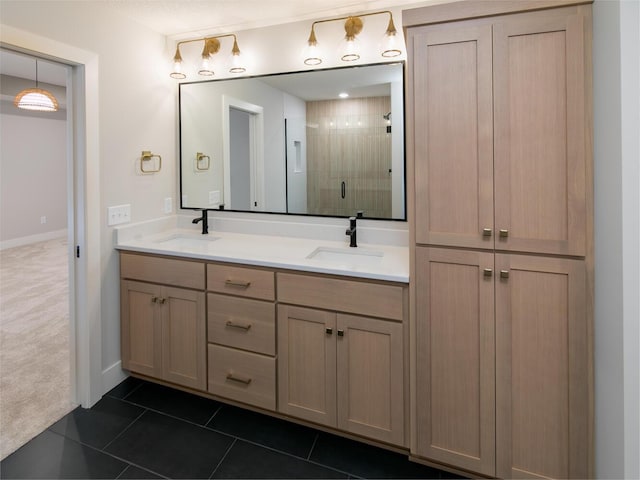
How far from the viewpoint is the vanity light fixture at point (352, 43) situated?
2139 mm

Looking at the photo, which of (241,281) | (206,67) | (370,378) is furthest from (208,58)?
(370,378)

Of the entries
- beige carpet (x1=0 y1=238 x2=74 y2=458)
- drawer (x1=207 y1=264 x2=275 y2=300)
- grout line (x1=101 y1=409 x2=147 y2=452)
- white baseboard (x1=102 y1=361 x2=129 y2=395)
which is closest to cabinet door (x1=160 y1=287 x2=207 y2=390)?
drawer (x1=207 y1=264 x2=275 y2=300)

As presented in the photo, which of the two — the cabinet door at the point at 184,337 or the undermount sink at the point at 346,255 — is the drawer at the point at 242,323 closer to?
the cabinet door at the point at 184,337

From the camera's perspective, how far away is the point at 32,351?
283cm

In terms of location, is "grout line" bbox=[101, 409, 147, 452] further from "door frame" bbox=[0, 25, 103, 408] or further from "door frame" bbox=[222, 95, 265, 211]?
"door frame" bbox=[222, 95, 265, 211]

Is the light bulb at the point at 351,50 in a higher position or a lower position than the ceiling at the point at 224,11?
lower

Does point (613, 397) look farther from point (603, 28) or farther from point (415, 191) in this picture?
point (603, 28)

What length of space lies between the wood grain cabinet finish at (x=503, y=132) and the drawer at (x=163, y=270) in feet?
4.09

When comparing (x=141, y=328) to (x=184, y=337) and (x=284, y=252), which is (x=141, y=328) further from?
(x=284, y=252)

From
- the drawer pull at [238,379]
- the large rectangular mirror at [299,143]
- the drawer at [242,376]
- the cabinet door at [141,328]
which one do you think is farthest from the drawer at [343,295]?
the cabinet door at [141,328]

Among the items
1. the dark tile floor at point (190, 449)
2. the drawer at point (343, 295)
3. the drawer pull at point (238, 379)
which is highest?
the drawer at point (343, 295)

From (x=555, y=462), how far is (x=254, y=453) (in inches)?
51.2

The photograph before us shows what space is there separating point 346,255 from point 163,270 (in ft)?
3.51

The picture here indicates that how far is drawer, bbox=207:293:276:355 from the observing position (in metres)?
1.99
